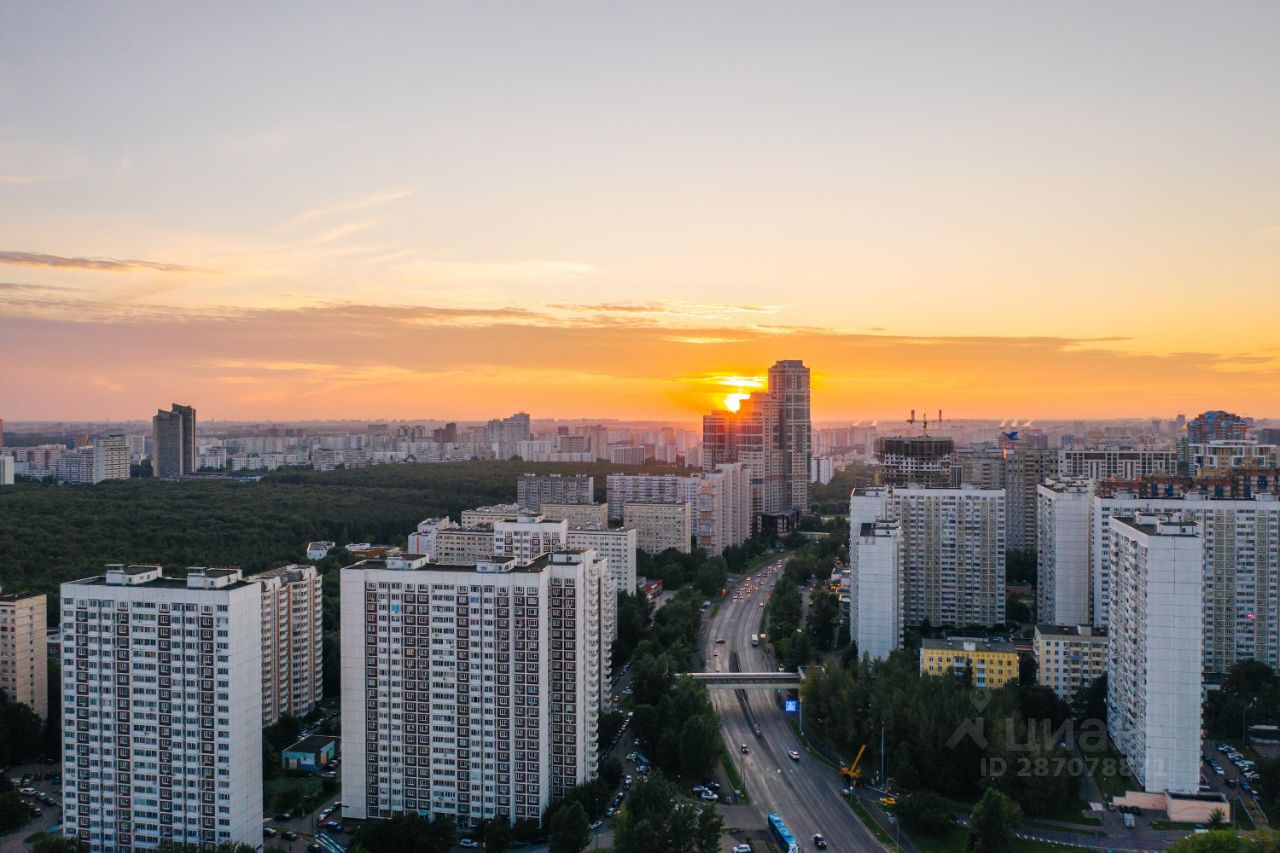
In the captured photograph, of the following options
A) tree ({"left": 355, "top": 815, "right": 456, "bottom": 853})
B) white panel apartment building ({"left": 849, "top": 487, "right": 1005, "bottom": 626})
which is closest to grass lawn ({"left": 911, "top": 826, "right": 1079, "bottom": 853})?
tree ({"left": 355, "top": 815, "right": 456, "bottom": 853})

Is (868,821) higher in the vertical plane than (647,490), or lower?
lower

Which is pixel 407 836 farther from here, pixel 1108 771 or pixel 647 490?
pixel 647 490

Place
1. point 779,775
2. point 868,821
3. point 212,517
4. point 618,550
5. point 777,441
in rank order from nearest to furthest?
point 868,821, point 779,775, point 618,550, point 212,517, point 777,441

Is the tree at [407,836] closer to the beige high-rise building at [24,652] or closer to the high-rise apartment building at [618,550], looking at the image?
the beige high-rise building at [24,652]

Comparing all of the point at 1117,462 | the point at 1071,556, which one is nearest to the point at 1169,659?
the point at 1071,556

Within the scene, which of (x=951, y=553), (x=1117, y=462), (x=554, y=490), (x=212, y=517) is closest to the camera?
(x=951, y=553)

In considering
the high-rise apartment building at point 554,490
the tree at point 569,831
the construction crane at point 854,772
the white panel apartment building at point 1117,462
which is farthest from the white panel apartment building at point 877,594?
the high-rise apartment building at point 554,490

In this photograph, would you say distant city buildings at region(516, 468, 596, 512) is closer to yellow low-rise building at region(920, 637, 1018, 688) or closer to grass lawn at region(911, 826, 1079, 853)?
yellow low-rise building at region(920, 637, 1018, 688)
